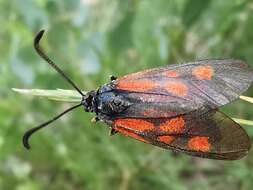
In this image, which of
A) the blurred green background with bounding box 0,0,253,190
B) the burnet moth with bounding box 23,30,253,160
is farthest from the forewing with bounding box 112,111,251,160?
the blurred green background with bounding box 0,0,253,190

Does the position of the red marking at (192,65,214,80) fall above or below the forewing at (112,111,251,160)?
above

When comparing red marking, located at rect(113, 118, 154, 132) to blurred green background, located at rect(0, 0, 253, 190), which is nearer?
red marking, located at rect(113, 118, 154, 132)

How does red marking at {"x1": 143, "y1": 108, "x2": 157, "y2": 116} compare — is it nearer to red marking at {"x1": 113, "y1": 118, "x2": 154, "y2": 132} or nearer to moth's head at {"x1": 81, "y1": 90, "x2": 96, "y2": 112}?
red marking at {"x1": 113, "y1": 118, "x2": 154, "y2": 132}

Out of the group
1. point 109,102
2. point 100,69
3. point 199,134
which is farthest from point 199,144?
point 100,69

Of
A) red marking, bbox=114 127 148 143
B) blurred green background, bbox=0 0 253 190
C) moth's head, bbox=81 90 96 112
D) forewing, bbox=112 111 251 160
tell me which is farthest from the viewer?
blurred green background, bbox=0 0 253 190

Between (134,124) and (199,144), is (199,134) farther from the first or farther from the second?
(134,124)

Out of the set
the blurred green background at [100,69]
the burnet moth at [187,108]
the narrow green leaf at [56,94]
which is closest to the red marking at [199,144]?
the burnet moth at [187,108]

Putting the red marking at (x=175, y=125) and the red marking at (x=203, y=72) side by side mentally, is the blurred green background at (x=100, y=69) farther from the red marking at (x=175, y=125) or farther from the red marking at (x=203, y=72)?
the red marking at (x=175, y=125)
